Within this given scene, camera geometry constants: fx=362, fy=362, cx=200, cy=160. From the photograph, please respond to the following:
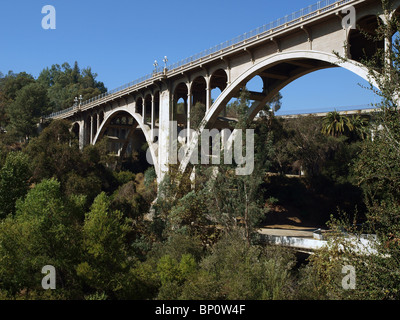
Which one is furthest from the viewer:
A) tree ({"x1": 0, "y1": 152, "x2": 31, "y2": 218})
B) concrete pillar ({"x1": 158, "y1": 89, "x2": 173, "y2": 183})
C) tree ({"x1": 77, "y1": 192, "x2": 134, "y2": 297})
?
concrete pillar ({"x1": 158, "y1": 89, "x2": 173, "y2": 183})

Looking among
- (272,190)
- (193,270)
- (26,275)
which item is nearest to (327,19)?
(193,270)

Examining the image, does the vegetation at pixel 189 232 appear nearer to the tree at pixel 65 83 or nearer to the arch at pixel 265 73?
the arch at pixel 265 73

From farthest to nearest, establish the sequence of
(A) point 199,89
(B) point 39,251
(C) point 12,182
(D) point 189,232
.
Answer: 1. (A) point 199,89
2. (C) point 12,182
3. (D) point 189,232
4. (B) point 39,251

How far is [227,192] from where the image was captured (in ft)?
67.4

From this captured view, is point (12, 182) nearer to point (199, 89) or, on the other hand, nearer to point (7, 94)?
point (199, 89)

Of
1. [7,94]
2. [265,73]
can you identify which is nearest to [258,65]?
[265,73]

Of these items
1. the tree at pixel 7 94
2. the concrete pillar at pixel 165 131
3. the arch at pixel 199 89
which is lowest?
the concrete pillar at pixel 165 131

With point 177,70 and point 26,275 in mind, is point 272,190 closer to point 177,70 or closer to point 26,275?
point 177,70

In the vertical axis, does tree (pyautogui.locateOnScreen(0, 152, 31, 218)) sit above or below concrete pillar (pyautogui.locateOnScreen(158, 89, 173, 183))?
below

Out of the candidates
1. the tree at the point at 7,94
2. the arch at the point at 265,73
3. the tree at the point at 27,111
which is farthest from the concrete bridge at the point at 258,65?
the tree at the point at 7,94

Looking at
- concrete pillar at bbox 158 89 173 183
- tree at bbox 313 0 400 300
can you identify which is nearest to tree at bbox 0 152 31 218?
concrete pillar at bbox 158 89 173 183

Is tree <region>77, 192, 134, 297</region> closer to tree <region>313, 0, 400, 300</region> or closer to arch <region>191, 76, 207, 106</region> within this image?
tree <region>313, 0, 400, 300</region>

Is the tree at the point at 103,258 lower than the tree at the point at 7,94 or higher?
lower
